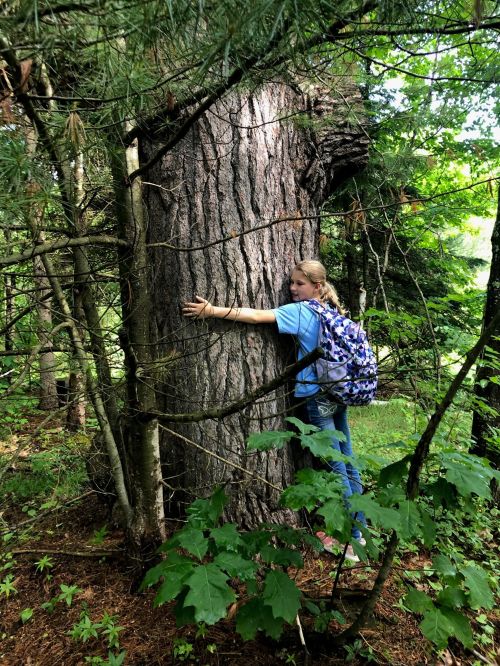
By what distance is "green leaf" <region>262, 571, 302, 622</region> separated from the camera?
1.39m

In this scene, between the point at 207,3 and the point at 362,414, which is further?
the point at 362,414

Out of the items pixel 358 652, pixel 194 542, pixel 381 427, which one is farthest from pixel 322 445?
pixel 381 427

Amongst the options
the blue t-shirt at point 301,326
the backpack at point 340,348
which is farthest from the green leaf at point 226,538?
the backpack at point 340,348

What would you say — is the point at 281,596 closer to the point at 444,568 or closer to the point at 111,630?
the point at 444,568

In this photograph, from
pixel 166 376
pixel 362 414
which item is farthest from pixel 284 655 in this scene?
pixel 362 414

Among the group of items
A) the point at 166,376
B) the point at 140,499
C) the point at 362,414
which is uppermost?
the point at 166,376

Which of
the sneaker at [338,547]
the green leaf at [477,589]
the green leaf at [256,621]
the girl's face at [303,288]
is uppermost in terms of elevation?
the girl's face at [303,288]

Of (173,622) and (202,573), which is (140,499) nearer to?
(173,622)

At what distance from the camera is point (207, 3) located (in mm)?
1015

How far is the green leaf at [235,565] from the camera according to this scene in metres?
1.43

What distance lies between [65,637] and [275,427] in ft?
4.68

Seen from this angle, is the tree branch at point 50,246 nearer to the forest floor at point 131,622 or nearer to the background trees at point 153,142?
the background trees at point 153,142

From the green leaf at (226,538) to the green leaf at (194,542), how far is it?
0.16 feet

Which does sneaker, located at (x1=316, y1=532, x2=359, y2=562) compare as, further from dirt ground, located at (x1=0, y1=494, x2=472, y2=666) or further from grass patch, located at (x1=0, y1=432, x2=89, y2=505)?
grass patch, located at (x1=0, y1=432, x2=89, y2=505)
